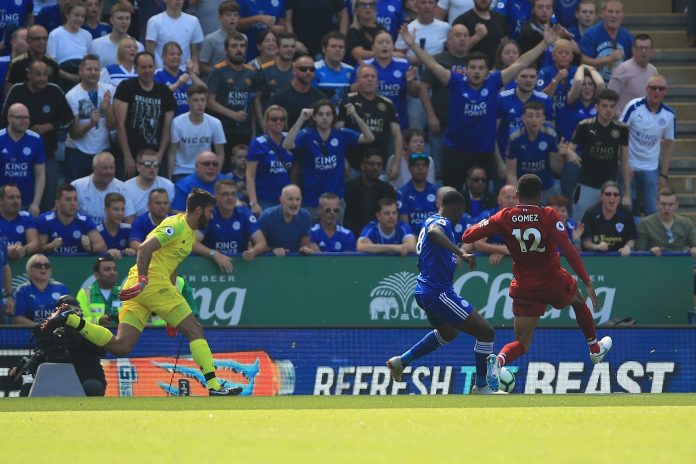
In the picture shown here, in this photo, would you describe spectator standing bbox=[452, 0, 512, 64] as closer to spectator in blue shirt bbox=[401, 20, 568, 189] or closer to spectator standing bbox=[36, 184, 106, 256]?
spectator in blue shirt bbox=[401, 20, 568, 189]

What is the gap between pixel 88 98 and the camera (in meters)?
16.9

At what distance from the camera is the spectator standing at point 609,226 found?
1680cm

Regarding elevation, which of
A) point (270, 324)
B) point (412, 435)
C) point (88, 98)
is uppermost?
point (88, 98)

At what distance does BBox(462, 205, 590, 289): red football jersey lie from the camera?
12.5 metres

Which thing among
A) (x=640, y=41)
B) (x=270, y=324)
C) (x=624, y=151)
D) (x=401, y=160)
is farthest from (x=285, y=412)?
(x=640, y=41)

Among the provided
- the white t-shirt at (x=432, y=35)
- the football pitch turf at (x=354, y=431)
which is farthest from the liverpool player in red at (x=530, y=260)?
the white t-shirt at (x=432, y=35)

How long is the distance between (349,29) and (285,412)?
8.95 m

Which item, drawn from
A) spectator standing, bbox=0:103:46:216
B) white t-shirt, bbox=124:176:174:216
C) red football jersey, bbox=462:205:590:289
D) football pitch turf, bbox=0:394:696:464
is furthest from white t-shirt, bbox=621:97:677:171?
spectator standing, bbox=0:103:46:216

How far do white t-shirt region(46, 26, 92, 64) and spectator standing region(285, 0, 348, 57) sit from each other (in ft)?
9.15

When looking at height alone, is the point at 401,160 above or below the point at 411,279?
above

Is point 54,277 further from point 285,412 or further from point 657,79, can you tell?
point 657,79

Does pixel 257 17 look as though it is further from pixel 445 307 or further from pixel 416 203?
pixel 445 307

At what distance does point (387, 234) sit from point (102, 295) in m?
3.47

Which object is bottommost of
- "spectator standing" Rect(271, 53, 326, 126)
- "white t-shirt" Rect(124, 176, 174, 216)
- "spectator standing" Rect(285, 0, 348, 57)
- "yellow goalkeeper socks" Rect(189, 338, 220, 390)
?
"yellow goalkeeper socks" Rect(189, 338, 220, 390)
